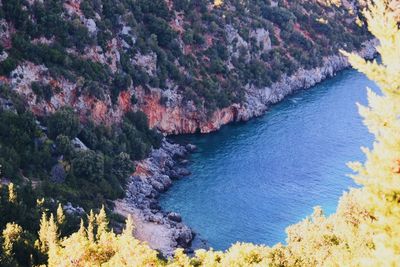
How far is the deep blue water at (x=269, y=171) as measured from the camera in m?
61.3

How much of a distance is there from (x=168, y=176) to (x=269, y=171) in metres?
14.8

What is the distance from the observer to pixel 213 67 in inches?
3765

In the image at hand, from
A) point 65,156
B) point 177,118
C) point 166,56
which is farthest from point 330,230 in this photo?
point 166,56

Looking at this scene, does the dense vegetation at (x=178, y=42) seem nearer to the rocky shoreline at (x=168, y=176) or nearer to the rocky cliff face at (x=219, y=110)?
the rocky cliff face at (x=219, y=110)

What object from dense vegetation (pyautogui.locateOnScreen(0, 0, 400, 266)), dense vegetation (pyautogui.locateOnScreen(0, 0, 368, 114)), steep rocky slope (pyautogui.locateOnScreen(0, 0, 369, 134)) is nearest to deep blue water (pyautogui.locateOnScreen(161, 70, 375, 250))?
steep rocky slope (pyautogui.locateOnScreen(0, 0, 369, 134))

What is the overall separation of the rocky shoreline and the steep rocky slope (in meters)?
0.40

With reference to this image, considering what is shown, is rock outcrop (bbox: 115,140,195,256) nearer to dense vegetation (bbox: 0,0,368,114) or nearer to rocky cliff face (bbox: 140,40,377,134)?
rocky cliff face (bbox: 140,40,377,134)

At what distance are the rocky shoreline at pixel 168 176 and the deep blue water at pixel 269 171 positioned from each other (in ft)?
5.40

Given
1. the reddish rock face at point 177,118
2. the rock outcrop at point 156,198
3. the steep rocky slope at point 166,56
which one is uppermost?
the steep rocky slope at point 166,56

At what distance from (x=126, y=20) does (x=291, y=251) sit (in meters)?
59.4

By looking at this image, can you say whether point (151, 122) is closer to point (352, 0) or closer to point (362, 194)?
point (362, 194)

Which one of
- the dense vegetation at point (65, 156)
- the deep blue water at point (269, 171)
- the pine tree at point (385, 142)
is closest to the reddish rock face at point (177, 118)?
the deep blue water at point (269, 171)

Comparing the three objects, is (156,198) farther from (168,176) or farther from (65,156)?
(65,156)

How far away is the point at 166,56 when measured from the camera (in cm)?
8894
